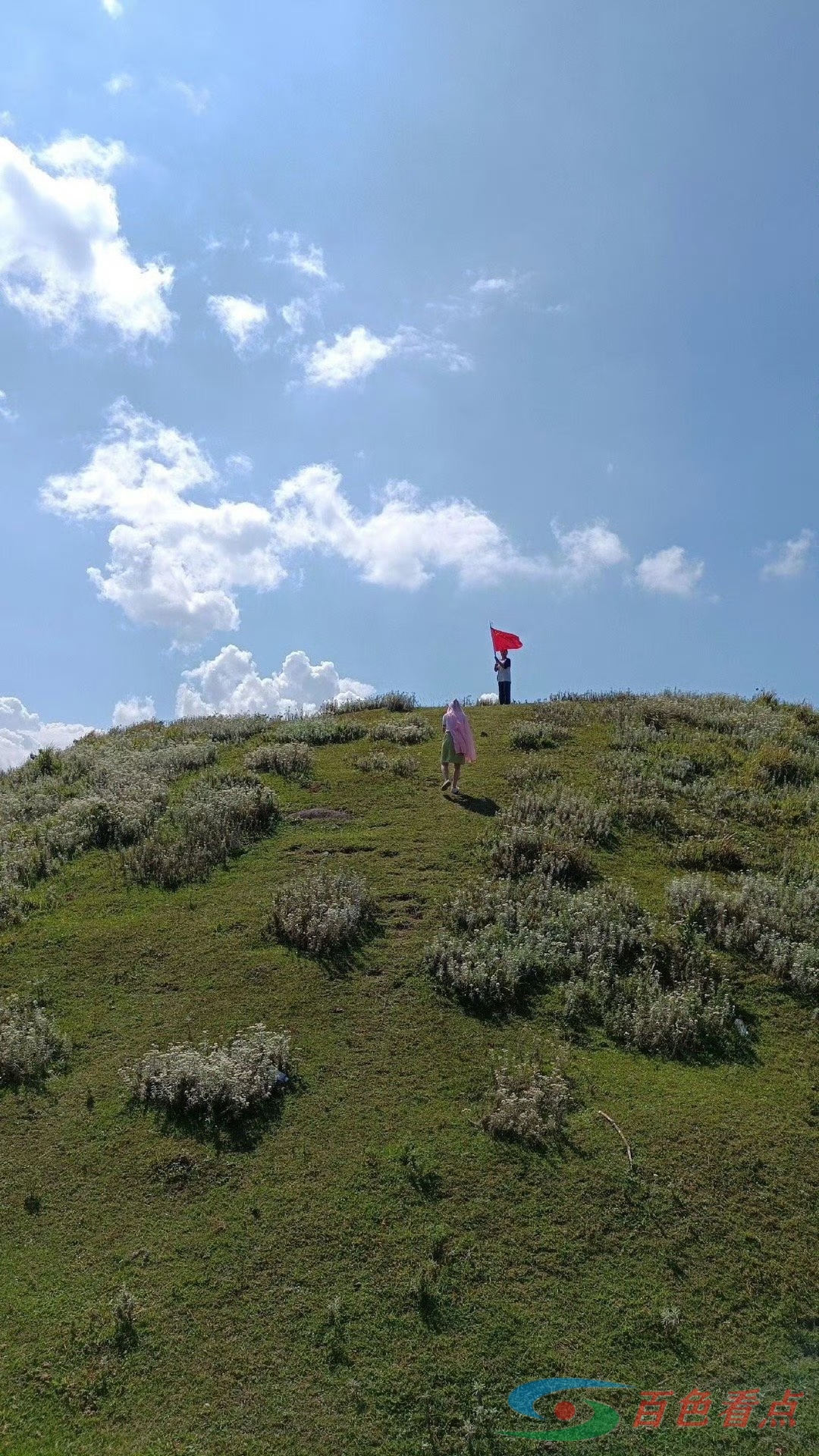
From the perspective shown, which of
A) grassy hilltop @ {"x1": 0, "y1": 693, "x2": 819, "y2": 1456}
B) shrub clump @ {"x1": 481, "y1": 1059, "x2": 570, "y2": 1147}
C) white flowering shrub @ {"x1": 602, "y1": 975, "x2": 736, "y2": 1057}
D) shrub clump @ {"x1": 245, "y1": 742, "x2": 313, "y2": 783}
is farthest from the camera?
shrub clump @ {"x1": 245, "y1": 742, "x2": 313, "y2": 783}

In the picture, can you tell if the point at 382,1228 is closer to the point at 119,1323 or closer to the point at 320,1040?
the point at 119,1323

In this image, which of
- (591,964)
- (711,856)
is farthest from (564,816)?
(591,964)

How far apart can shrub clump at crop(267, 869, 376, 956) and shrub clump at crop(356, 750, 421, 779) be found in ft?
19.2

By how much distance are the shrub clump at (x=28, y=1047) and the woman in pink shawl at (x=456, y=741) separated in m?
9.11

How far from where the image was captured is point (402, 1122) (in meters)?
8.73

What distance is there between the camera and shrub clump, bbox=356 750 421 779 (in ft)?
62.9

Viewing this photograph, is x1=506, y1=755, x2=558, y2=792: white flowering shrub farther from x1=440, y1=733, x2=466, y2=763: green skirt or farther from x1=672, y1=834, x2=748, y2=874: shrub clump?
x1=672, y1=834, x2=748, y2=874: shrub clump

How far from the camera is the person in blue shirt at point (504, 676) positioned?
27078mm

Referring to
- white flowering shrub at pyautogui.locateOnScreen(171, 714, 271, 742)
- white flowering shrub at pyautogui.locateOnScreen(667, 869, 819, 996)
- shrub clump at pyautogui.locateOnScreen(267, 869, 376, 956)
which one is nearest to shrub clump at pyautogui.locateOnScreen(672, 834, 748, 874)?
white flowering shrub at pyautogui.locateOnScreen(667, 869, 819, 996)

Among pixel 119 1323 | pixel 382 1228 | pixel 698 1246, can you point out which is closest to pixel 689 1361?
pixel 698 1246

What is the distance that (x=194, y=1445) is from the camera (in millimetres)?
5941

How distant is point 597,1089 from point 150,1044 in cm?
500

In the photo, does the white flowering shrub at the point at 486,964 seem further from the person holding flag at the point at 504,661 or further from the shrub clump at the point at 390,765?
the person holding flag at the point at 504,661

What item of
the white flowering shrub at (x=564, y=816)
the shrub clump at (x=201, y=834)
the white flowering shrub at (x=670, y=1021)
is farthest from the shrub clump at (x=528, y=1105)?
the shrub clump at (x=201, y=834)
